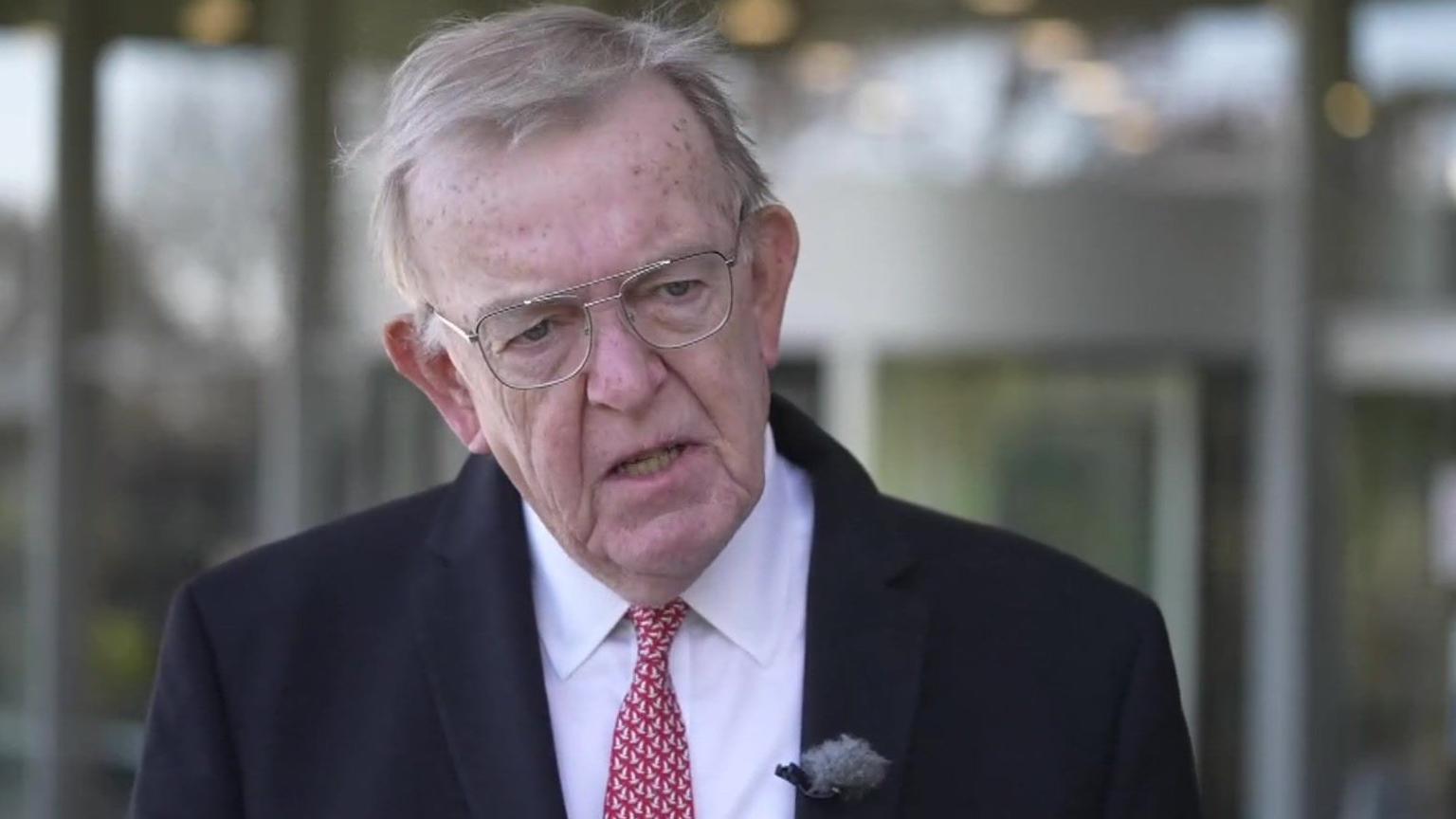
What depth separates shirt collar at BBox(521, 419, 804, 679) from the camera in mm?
2205

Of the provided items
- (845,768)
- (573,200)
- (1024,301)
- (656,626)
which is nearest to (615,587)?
(656,626)

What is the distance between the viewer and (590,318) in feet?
6.53

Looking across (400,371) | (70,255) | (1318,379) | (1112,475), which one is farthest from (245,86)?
(400,371)

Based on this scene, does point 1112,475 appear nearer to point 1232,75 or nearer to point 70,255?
point 1232,75

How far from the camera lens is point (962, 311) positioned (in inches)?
252

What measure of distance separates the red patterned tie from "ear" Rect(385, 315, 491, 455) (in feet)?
0.80

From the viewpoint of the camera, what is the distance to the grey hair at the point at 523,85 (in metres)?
2.04

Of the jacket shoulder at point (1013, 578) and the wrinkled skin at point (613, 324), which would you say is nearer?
the wrinkled skin at point (613, 324)

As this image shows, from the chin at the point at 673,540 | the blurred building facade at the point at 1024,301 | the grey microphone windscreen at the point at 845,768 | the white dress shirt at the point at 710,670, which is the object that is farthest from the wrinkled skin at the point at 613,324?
the blurred building facade at the point at 1024,301

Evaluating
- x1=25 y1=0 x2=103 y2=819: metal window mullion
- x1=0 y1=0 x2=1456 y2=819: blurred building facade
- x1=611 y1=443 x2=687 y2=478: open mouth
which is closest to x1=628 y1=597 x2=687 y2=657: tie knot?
x1=611 y1=443 x2=687 y2=478: open mouth

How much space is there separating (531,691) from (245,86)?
6.07 m

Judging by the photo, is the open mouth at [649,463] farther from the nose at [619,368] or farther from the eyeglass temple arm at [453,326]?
the eyeglass temple arm at [453,326]

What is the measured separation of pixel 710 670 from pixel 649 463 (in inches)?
11.3

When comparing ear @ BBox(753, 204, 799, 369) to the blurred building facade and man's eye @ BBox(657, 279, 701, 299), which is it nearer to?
man's eye @ BBox(657, 279, 701, 299)
